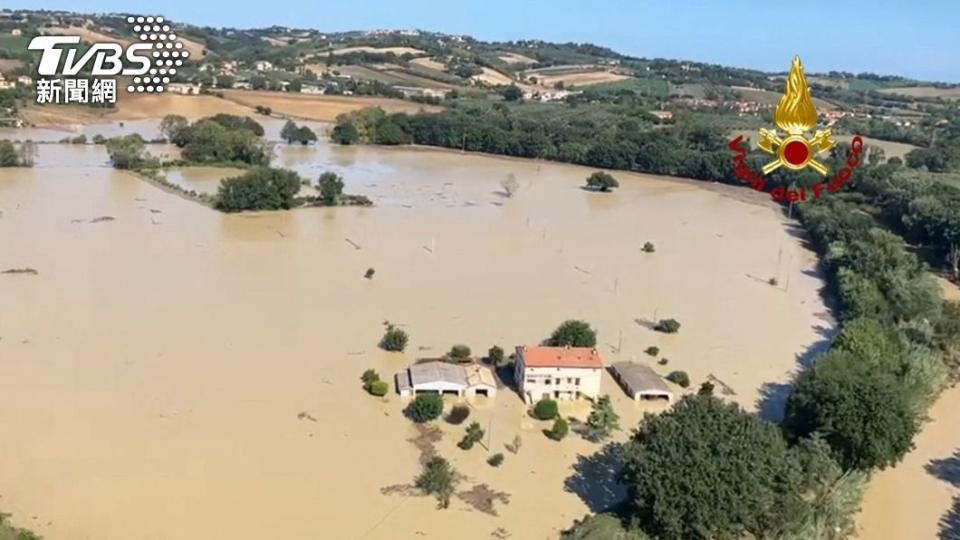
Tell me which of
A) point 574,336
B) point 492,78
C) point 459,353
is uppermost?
point 492,78

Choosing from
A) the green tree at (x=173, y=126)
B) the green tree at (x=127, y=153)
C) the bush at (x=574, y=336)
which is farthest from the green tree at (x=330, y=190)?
the bush at (x=574, y=336)

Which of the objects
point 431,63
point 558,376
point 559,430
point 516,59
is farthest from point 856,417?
point 516,59

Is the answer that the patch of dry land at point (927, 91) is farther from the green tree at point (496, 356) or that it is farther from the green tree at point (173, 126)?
the green tree at point (496, 356)

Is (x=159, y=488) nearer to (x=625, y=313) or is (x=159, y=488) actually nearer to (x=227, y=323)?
(x=227, y=323)

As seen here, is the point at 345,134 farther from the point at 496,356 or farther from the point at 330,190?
the point at 496,356

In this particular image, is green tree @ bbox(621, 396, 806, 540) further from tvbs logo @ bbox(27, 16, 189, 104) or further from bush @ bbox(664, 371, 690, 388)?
tvbs logo @ bbox(27, 16, 189, 104)

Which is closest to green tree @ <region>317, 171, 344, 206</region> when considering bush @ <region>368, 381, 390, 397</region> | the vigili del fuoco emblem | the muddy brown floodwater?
the muddy brown floodwater
